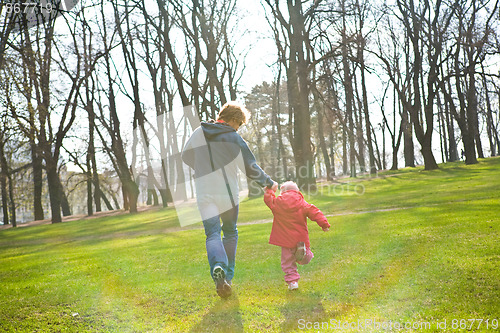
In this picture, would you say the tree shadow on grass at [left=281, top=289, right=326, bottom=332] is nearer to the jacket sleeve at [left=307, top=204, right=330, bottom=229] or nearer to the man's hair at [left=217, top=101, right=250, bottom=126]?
the jacket sleeve at [left=307, top=204, right=330, bottom=229]

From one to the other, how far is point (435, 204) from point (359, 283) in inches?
322

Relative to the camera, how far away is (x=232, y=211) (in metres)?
4.93

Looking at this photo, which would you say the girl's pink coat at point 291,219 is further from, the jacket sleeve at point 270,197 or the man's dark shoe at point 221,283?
the man's dark shoe at point 221,283

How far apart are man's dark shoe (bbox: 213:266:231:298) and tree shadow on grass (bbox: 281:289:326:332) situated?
2.04 ft

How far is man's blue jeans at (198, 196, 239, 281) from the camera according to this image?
4.60m

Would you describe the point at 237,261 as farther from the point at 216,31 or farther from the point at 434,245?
the point at 216,31

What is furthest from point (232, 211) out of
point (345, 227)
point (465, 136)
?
point (465, 136)

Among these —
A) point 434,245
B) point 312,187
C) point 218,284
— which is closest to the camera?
point 218,284

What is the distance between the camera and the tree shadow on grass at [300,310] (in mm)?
3912

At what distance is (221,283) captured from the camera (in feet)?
14.9

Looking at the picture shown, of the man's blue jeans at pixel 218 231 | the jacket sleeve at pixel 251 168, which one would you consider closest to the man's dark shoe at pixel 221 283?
the man's blue jeans at pixel 218 231

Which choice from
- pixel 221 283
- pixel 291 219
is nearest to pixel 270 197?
pixel 291 219

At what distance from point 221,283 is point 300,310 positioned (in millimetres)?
860

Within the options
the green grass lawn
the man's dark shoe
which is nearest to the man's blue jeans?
the man's dark shoe
